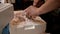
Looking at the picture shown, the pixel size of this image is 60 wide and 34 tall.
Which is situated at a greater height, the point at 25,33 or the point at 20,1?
the point at 20,1

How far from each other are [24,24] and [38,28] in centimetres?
13

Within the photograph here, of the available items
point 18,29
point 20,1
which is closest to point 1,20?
point 18,29

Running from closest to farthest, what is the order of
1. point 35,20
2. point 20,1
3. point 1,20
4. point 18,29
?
point 1,20
point 18,29
point 35,20
point 20,1

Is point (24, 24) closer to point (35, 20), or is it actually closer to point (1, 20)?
point (35, 20)

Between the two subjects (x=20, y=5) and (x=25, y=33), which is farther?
(x=20, y=5)

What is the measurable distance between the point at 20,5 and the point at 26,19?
966mm

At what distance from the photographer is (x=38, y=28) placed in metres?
1.16

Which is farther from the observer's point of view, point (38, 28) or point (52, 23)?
point (52, 23)


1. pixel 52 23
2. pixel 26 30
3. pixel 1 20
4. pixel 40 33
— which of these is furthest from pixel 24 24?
pixel 1 20

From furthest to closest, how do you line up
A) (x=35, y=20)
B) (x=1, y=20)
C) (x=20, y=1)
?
(x=20, y=1)
(x=35, y=20)
(x=1, y=20)

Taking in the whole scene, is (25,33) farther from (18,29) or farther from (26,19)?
(26,19)

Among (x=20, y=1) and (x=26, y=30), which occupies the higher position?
(x=20, y=1)

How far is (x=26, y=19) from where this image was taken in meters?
1.29

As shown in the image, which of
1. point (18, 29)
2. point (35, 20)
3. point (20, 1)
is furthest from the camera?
point (20, 1)
